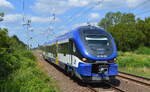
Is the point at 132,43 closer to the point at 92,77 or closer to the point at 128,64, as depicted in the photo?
the point at 128,64

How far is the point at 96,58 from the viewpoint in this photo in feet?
49.1

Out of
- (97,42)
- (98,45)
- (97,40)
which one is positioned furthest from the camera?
(97,40)

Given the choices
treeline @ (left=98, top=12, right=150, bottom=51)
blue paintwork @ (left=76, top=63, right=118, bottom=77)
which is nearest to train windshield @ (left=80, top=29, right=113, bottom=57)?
blue paintwork @ (left=76, top=63, right=118, bottom=77)

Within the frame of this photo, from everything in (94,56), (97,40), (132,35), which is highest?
(132,35)

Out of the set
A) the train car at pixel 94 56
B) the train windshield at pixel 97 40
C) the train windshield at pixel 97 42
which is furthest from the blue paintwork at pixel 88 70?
the train windshield at pixel 97 40

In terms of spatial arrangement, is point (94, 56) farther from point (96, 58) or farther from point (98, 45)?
point (98, 45)

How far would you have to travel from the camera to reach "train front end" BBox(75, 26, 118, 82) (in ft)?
49.1

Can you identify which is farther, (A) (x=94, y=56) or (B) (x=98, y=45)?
(B) (x=98, y=45)

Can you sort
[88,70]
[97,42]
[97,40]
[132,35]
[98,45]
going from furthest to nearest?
[132,35] < [97,40] < [97,42] < [98,45] < [88,70]

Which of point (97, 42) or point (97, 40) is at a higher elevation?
point (97, 40)

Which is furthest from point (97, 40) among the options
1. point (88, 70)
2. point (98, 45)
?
point (88, 70)

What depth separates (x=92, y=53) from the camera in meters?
15.1

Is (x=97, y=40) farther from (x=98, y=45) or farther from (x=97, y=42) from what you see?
(x=98, y=45)

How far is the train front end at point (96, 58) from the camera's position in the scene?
1496 centimetres
